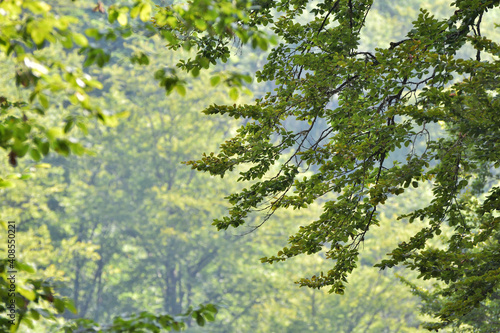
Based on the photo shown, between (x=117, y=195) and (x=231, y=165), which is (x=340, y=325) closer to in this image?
(x=117, y=195)

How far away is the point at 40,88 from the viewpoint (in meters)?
2.03

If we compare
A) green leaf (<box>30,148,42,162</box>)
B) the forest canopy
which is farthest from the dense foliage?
green leaf (<box>30,148,42,162</box>)

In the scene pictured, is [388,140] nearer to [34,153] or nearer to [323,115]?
[323,115]

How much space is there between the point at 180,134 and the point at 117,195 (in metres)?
4.06

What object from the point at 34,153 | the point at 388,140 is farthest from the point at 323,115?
the point at 34,153

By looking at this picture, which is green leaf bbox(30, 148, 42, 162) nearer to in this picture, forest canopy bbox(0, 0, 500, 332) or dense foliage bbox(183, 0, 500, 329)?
forest canopy bbox(0, 0, 500, 332)

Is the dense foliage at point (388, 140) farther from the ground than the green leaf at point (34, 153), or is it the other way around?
the dense foliage at point (388, 140)

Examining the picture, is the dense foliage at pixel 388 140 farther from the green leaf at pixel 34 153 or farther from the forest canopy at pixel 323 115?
the green leaf at pixel 34 153

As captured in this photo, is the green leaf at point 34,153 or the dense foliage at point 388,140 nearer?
the green leaf at point 34,153

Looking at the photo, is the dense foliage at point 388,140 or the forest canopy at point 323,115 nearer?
the forest canopy at point 323,115

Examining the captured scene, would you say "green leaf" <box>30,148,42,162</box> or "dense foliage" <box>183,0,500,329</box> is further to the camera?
"dense foliage" <box>183,0,500,329</box>

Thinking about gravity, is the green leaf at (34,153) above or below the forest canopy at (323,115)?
below

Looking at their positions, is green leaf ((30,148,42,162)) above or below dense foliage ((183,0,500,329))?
below

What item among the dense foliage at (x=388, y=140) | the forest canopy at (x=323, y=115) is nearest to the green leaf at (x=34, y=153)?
the forest canopy at (x=323, y=115)
